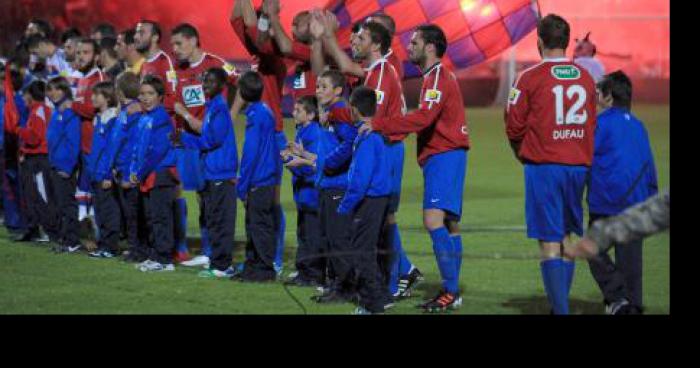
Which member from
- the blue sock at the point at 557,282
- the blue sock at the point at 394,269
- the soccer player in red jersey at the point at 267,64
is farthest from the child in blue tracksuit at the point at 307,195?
the blue sock at the point at 557,282

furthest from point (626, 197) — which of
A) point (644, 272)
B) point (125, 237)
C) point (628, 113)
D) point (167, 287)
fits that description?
point (125, 237)

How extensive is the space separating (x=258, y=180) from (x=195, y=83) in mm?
1342

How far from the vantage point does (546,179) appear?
24.7 ft

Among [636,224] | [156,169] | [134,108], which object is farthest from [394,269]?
[636,224]

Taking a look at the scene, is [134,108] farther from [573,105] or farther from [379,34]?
[573,105]

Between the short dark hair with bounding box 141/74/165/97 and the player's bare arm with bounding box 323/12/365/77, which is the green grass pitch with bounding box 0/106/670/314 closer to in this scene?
the short dark hair with bounding box 141/74/165/97

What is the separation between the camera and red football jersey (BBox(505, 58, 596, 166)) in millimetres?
7488

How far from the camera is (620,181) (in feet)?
26.0

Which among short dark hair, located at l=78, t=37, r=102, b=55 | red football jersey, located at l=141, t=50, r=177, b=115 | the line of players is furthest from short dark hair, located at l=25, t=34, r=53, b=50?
red football jersey, located at l=141, t=50, r=177, b=115

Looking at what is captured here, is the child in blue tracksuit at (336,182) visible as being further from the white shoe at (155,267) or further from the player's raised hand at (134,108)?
the player's raised hand at (134,108)

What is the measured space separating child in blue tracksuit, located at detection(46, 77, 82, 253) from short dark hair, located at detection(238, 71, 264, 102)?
2.55 metres

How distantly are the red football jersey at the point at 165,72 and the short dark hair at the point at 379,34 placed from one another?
2531 millimetres

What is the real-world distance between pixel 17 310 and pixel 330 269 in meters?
2.14

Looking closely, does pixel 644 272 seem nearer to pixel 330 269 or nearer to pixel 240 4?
pixel 330 269
